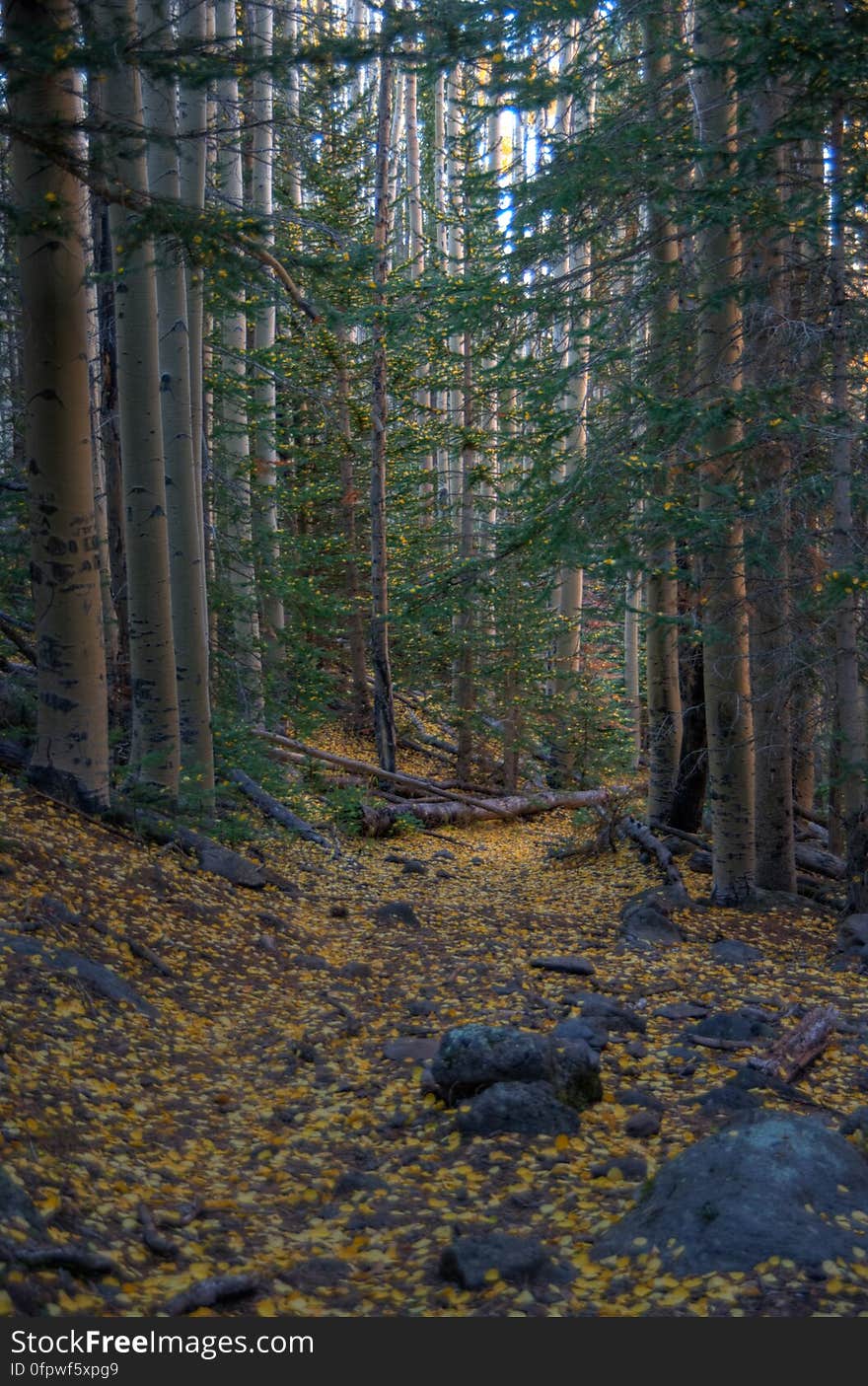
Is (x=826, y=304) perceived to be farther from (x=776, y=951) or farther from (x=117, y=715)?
(x=117, y=715)

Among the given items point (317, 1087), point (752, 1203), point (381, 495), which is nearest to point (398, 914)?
point (317, 1087)

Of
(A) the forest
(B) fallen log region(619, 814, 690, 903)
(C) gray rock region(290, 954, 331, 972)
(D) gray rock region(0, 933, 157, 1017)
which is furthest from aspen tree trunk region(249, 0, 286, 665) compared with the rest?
(D) gray rock region(0, 933, 157, 1017)

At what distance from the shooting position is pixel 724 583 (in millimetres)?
8797

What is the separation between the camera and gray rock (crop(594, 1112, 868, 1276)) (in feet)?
11.4

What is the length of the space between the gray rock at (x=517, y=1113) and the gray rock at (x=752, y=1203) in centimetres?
82

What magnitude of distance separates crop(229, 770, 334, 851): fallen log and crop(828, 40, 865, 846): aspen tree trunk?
5.96m

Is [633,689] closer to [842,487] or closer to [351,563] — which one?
[351,563]

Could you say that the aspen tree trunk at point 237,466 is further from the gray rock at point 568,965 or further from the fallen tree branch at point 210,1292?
the fallen tree branch at point 210,1292

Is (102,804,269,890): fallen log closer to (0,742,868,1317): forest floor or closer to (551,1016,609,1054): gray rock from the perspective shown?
(0,742,868,1317): forest floor

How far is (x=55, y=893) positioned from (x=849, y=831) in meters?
6.10

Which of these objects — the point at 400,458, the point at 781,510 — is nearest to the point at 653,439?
the point at 781,510

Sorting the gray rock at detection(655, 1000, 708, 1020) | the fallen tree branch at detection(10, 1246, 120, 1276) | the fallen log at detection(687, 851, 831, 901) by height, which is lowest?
the fallen log at detection(687, 851, 831, 901)

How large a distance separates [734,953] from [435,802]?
751 cm

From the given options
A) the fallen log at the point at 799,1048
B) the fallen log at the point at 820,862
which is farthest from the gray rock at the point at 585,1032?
the fallen log at the point at 820,862
